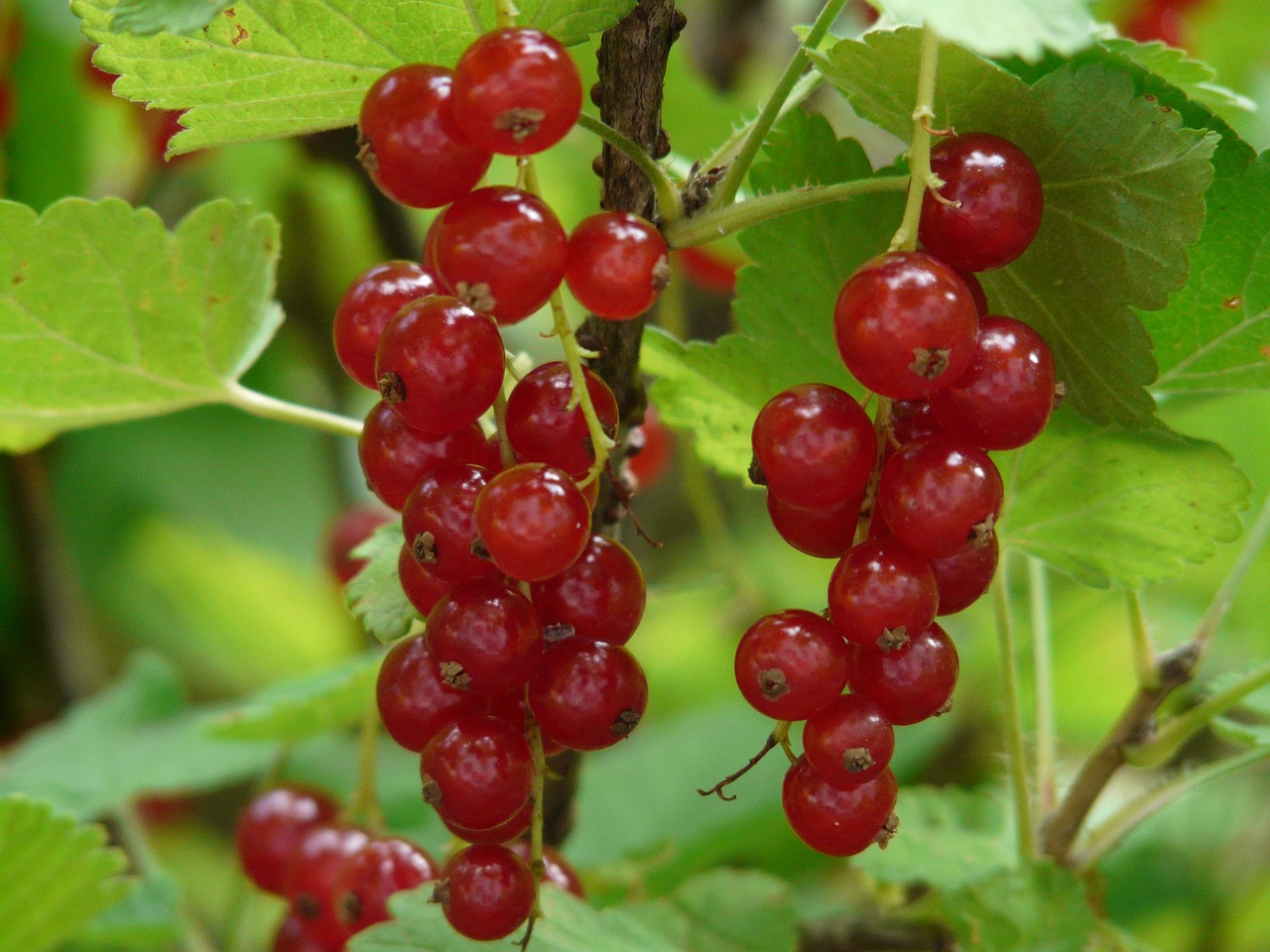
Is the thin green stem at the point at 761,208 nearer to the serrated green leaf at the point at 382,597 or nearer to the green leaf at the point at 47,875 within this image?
the serrated green leaf at the point at 382,597

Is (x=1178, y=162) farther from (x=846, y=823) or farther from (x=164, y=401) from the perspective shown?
(x=164, y=401)

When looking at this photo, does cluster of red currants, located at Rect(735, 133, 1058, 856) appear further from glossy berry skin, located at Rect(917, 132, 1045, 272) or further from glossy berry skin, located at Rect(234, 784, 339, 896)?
glossy berry skin, located at Rect(234, 784, 339, 896)

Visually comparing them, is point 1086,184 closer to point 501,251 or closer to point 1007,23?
point 1007,23

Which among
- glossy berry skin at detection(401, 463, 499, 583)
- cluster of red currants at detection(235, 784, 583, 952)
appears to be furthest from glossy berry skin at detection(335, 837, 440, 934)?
glossy berry skin at detection(401, 463, 499, 583)

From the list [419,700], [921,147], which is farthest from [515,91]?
[419,700]

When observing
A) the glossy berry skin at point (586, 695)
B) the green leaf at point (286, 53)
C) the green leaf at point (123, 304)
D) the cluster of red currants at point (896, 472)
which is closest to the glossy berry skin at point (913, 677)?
the cluster of red currants at point (896, 472)

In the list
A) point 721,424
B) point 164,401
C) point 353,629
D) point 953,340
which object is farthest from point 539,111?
point 353,629
